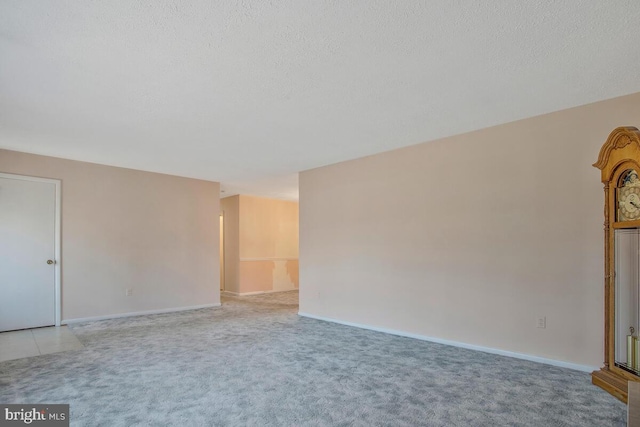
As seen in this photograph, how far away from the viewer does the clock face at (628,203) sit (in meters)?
2.91

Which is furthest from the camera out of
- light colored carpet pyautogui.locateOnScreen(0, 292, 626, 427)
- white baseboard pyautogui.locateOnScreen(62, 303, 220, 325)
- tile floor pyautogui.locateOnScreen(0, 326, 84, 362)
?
white baseboard pyautogui.locateOnScreen(62, 303, 220, 325)

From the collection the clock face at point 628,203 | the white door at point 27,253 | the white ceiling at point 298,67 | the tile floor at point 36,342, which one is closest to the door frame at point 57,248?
the white door at point 27,253

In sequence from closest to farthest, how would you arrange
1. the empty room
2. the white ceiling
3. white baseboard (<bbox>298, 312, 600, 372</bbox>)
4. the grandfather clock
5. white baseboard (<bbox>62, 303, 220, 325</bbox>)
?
the white ceiling → the empty room → the grandfather clock → white baseboard (<bbox>298, 312, 600, 372</bbox>) → white baseboard (<bbox>62, 303, 220, 325</bbox>)

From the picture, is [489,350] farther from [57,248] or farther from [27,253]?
[27,253]

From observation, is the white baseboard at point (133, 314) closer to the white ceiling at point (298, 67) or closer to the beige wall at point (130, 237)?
the beige wall at point (130, 237)

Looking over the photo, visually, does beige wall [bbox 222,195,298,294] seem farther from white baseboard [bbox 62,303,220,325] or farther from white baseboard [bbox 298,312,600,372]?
white baseboard [bbox 298,312,600,372]

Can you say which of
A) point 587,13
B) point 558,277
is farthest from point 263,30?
point 558,277

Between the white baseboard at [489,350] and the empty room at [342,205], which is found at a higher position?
the empty room at [342,205]

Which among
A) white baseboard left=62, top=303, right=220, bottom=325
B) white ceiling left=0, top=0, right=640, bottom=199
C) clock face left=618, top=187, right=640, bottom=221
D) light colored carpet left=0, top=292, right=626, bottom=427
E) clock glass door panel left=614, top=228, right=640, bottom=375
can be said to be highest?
white ceiling left=0, top=0, right=640, bottom=199

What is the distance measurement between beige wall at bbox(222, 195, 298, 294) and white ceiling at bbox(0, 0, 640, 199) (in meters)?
4.51

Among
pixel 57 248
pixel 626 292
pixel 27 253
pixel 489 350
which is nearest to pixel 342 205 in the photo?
pixel 489 350

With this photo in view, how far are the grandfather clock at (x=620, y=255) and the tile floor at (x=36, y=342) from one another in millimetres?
5350

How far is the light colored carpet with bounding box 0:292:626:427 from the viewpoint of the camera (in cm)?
252

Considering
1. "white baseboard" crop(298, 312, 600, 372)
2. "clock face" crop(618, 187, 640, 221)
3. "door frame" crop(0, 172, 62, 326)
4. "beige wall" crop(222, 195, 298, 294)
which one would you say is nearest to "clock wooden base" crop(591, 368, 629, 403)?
"white baseboard" crop(298, 312, 600, 372)
